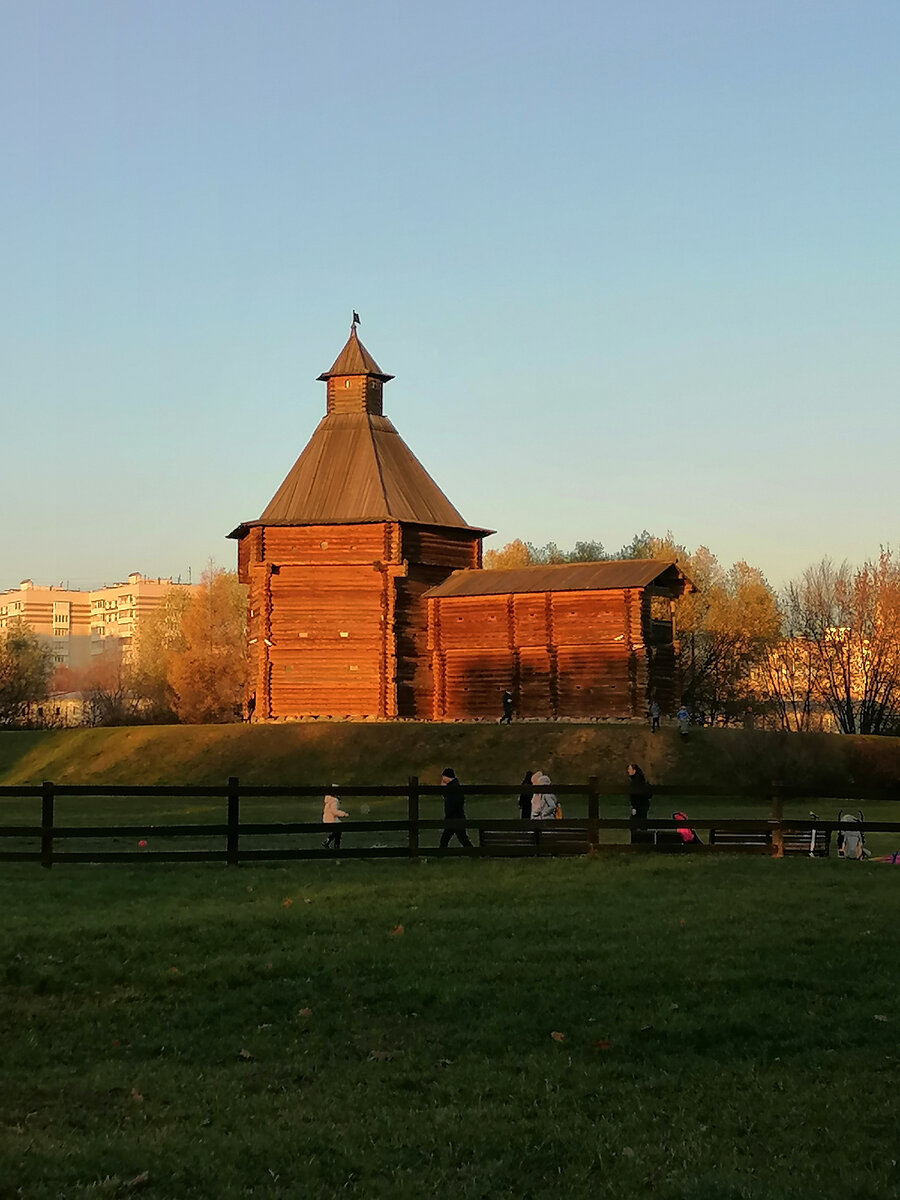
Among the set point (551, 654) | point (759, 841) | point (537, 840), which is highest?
point (551, 654)

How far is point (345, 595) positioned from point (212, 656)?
28.7m

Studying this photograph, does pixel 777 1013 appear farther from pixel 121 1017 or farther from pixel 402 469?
pixel 402 469

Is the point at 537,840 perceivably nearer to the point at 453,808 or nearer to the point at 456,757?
the point at 453,808

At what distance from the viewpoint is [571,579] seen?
5988 cm

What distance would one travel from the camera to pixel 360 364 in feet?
229

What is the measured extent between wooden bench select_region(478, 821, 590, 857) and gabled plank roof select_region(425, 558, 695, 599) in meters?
36.9

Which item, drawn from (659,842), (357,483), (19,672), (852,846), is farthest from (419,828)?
(19,672)

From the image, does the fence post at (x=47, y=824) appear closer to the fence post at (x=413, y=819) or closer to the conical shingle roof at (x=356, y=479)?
the fence post at (x=413, y=819)

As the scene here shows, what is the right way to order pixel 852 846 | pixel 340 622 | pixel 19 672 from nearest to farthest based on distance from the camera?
1. pixel 852 846
2. pixel 340 622
3. pixel 19 672

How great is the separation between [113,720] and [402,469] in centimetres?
3291

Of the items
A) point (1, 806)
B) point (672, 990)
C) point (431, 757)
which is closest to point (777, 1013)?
point (672, 990)

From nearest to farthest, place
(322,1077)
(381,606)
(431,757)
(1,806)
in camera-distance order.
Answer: (322,1077) < (1,806) < (431,757) < (381,606)

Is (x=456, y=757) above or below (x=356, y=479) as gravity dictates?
below

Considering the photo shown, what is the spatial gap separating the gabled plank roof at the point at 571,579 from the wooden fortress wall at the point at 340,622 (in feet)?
6.39
